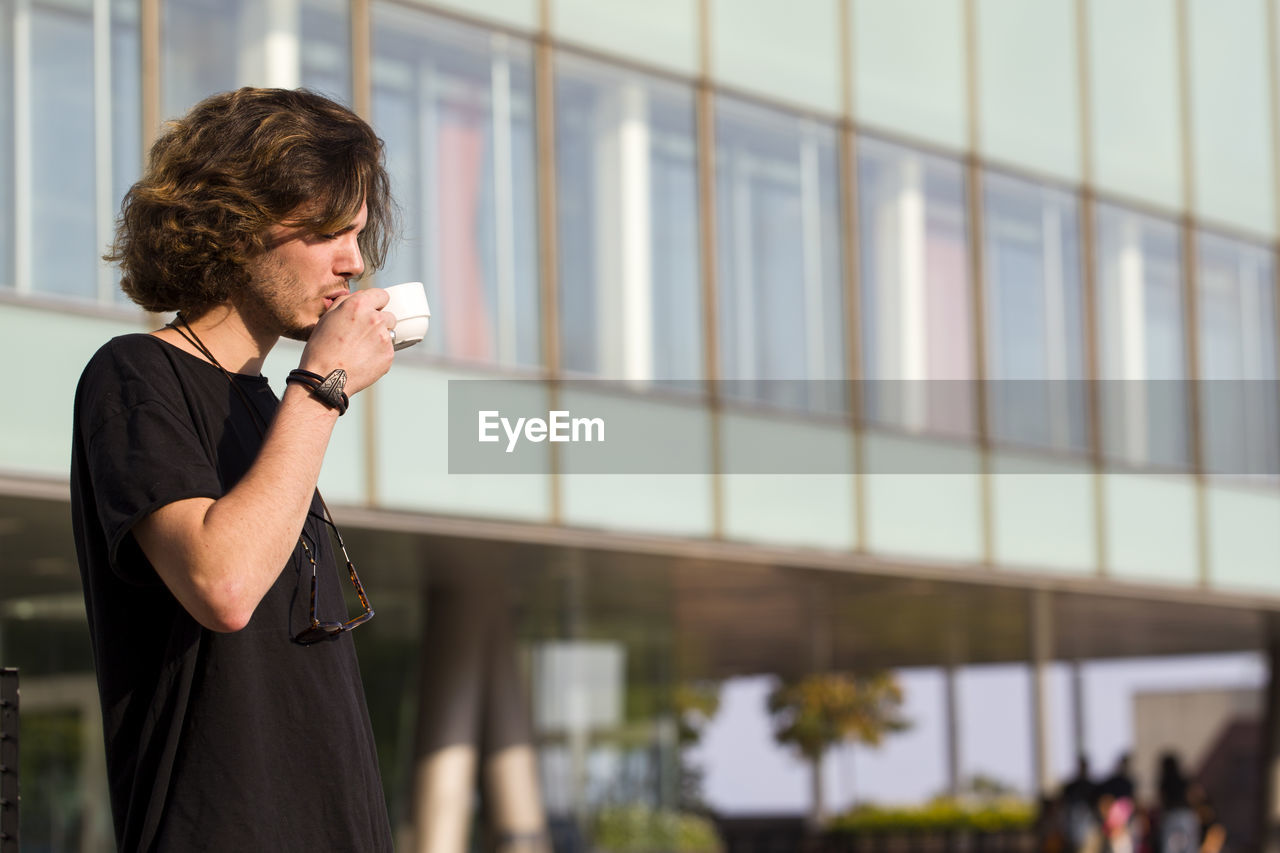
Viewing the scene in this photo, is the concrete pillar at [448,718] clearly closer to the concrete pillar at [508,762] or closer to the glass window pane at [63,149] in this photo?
the concrete pillar at [508,762]

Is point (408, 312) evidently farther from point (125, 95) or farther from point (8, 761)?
point (125, 95)

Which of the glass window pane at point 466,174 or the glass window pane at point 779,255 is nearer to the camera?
the glass window pane at point 466,174

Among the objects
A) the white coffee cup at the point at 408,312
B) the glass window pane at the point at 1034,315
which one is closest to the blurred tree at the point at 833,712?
the glass window pane at the point at 1034,315

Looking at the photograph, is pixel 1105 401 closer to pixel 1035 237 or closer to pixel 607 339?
pixel 1035 237

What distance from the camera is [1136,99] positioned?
1903 centimetres

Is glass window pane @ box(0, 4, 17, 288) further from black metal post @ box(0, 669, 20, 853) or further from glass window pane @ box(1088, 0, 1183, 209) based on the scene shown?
glass window pane @ box(1088, 0, 1183, 209)

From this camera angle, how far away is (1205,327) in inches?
801

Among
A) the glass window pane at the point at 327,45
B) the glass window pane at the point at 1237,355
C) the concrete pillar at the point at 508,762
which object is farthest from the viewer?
the glass window pane at the point at 1237,355

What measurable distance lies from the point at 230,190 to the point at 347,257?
0.53 ft

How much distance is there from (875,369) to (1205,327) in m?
5.43

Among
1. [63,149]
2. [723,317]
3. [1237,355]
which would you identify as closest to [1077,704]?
[1237,355]

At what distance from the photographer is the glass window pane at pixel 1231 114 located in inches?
778

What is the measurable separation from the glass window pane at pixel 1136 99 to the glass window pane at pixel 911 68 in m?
1.95

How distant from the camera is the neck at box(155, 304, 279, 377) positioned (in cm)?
224
